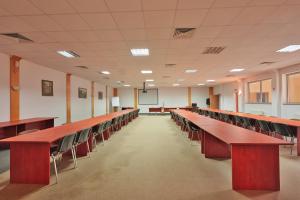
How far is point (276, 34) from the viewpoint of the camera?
439cm

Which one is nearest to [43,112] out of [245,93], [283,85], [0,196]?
[0,196]

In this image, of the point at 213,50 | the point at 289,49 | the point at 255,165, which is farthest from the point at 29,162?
the point at 289,49

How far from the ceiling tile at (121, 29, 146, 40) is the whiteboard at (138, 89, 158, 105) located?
606 inches

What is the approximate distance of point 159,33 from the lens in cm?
424

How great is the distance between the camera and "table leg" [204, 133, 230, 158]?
4.53 m

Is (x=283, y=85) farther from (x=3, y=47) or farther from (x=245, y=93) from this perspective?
(x=3, y=47)

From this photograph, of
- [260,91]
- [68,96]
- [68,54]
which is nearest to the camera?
[68,54]

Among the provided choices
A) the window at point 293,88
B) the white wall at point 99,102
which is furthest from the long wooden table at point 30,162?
the white wall at point 99,102

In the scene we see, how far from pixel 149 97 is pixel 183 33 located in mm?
15853

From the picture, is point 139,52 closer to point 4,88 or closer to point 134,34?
point 134,34

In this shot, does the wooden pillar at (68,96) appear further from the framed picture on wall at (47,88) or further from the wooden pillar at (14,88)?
the wooden pillar at (14,88)

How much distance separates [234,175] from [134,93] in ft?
57.4

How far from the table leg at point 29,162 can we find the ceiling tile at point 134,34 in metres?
2.57

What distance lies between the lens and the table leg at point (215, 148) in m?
4.53
